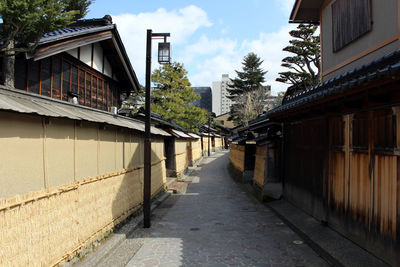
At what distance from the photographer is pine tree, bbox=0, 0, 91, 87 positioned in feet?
29.2

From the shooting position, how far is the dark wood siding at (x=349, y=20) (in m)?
8.83

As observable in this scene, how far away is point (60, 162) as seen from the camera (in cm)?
637

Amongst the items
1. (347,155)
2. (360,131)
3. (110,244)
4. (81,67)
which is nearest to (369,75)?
(360,131)

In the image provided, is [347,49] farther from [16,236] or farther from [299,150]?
[16,236]

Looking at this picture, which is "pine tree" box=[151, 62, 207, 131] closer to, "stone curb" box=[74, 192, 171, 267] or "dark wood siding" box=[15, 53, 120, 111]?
"dark wood siding" box=[15, 53, 120, 111]

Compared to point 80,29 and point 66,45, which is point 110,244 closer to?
point 66,45

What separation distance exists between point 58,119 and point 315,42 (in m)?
34.1

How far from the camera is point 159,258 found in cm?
752

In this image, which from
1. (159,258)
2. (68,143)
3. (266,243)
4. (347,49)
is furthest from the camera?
(347,49)

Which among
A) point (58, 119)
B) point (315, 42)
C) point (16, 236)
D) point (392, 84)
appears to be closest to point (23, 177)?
point (16, 236)

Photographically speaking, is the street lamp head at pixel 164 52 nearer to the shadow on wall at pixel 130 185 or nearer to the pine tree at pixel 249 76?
the shadow on wall at pixel 130 185

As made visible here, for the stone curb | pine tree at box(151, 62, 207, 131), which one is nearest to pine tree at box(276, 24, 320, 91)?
pine tree at box(151, 62, 207, 131)

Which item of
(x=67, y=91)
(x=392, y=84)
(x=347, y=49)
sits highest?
(x=347, y=49)

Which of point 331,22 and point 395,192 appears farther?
point 331,22
